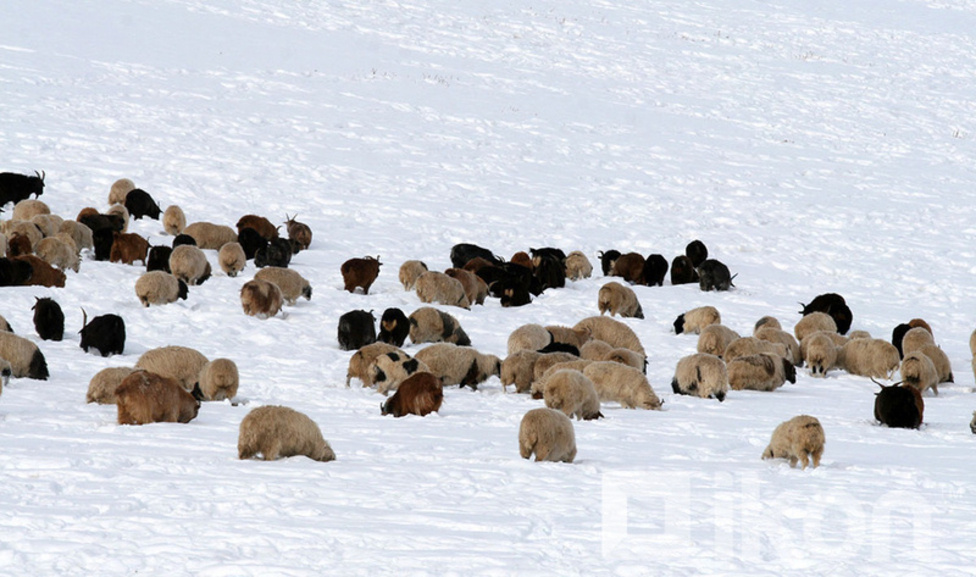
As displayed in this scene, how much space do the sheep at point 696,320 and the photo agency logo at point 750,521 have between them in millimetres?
8212

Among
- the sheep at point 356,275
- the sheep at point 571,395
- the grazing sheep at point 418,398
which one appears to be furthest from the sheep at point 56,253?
the sheep at point 571,395

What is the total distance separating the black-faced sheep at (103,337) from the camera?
1209cm

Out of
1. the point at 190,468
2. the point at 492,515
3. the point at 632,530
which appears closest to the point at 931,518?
the point at 632,530

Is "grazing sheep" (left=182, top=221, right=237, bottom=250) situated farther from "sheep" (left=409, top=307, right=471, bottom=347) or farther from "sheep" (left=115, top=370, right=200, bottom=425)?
"sheep" (left=115, top=370, right=200, bottom=425)

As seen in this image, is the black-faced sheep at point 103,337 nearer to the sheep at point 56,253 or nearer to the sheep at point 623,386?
the sheep at point 56,253

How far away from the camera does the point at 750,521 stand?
6594 mm

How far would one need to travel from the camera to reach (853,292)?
20.1 m

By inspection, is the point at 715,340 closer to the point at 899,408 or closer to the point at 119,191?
the point at 899,408

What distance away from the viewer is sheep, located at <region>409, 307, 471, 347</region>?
14047 millimetres

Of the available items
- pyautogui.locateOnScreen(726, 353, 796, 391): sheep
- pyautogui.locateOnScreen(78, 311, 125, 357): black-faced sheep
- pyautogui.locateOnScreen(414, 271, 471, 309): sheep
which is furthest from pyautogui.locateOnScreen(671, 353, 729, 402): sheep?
pyautogui.locateOnScreen(78, 311, 125, 357): black-faced sheep

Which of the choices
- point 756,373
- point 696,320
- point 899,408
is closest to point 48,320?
point 756,373

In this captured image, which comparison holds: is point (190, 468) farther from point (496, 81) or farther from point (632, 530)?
point (496, 81)

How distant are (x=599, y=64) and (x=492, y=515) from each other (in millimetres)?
30493

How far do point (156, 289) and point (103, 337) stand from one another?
2.47 m
